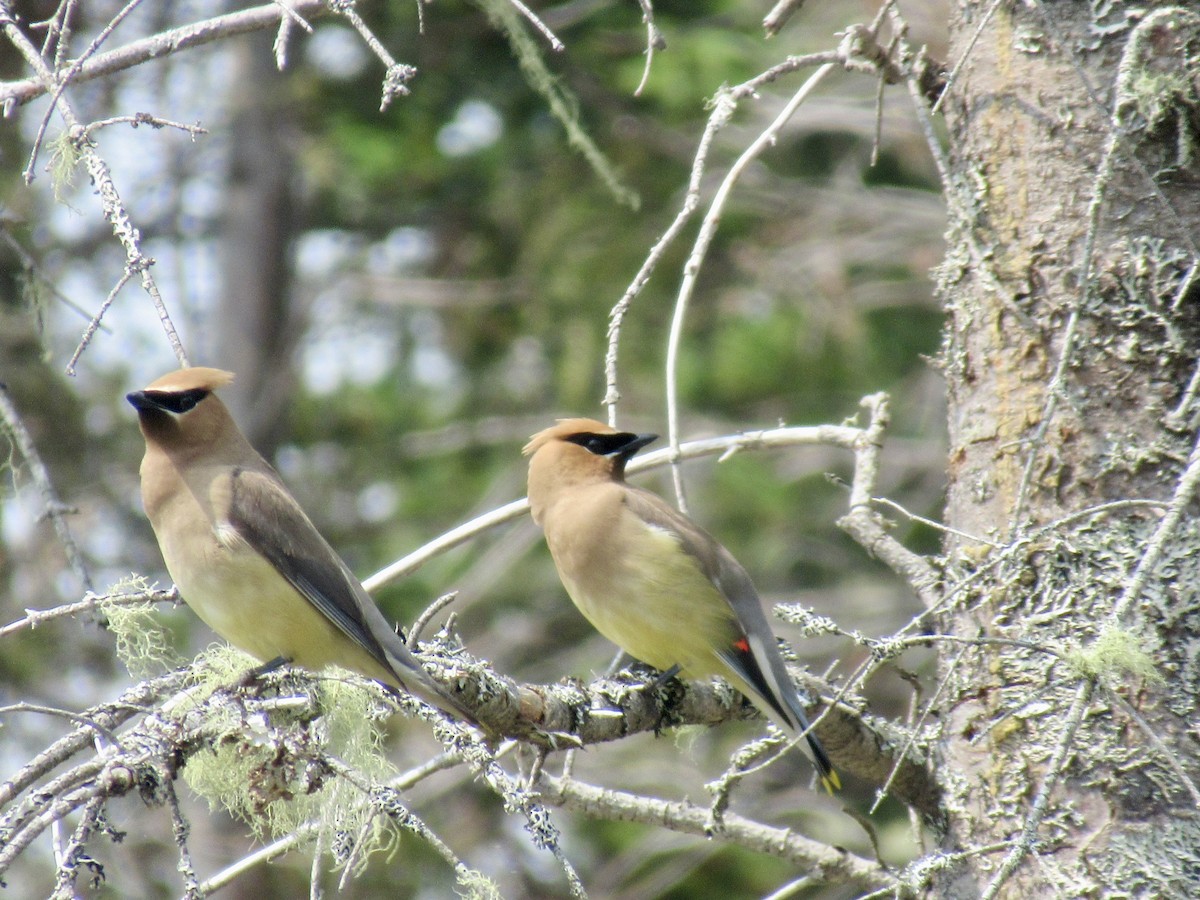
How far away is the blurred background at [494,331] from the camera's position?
8.66m

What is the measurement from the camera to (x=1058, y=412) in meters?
3.31

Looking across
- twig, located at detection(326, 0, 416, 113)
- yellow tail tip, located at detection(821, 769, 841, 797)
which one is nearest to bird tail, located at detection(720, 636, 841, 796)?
yellow tail tip, located at detection(821, 769, 841, 797)

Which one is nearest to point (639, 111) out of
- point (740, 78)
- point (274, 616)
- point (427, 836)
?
point (740, 78)

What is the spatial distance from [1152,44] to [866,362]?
20.7 feet

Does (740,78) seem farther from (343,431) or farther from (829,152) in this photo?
(343,431)

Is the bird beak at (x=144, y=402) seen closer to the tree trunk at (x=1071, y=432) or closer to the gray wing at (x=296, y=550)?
the gray wing at (x=296, y=550)

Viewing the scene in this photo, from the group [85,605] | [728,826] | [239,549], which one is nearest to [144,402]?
[239,549]

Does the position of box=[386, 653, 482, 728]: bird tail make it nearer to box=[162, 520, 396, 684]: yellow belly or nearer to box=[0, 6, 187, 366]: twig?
box=[162, 520, 396, 684]: yellow belly

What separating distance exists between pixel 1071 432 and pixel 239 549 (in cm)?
219

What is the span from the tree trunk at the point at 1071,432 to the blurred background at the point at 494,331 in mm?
4603

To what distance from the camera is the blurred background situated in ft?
28.4

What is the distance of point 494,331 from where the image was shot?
9.95 m

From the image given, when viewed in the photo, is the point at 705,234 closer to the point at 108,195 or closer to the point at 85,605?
the point at 108,195

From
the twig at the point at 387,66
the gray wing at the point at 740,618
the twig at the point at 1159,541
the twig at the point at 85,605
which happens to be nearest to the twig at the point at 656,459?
the gray wing at the point at 740,618
